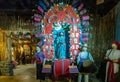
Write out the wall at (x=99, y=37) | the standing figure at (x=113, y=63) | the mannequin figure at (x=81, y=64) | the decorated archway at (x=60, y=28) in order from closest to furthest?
the standing figure at (x=113, y=63), the mannequin figure at (x=81, y=64), the decorated archway at (x=60, y=28), the wall at (x=99, y=37)

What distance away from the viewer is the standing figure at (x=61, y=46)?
24.6ft

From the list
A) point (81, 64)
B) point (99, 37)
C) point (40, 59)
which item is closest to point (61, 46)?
point (40, 59)

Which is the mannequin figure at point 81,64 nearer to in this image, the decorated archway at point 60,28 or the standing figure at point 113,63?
the standing figure at point 113,63

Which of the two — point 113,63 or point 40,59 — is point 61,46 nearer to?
point 40,59

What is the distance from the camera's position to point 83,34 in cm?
780

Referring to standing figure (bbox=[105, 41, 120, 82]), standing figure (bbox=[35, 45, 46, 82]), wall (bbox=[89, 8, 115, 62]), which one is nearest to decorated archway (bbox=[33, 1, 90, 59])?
standing figure (bbox=[35, 45, 46, 82])

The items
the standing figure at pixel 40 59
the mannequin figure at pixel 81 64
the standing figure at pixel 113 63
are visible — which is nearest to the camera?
the standing figure at pixel 113 63

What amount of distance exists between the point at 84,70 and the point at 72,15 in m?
2.26

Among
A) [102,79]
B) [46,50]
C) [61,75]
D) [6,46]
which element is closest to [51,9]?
[46,50]

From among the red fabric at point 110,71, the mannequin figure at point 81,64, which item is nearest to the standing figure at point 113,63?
the red fabric at point 110,71

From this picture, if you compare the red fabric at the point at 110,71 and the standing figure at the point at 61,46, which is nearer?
the red fabric at the point at 110,71

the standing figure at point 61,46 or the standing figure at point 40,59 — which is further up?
the standing figure at point 61,46

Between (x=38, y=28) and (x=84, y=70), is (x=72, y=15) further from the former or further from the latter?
(x=84, y=70)

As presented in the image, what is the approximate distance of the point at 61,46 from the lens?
7539mm
